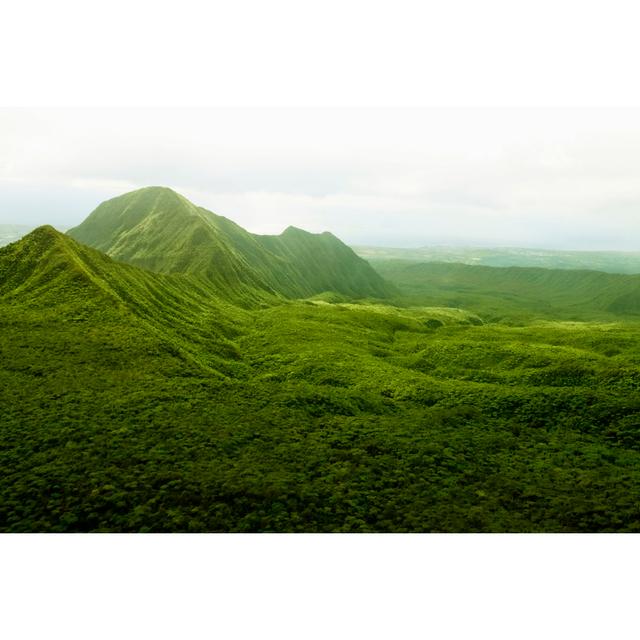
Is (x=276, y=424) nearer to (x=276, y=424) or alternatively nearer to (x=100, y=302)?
(x=276, y=424)

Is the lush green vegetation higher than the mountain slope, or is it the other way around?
the mountain slope

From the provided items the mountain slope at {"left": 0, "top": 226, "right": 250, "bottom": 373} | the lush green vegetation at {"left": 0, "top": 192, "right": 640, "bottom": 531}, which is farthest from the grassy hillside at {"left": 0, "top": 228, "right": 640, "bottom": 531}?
the mountain slope at {"left": 0, "top": 226, "right": 250, "bottom": 373}

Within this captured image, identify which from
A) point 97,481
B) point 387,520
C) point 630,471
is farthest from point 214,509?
point 630,471

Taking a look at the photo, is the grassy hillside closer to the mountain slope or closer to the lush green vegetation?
the lush green vegetation

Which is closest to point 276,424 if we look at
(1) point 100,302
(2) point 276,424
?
(2) point 276,424

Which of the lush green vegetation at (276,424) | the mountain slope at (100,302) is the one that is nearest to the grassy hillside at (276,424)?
the lush green vegetation at (276,424)

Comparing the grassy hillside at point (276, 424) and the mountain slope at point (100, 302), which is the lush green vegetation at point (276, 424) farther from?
the mountain slope at point (100, 302)

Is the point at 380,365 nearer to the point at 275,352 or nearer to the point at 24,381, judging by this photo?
the point at 275,352
